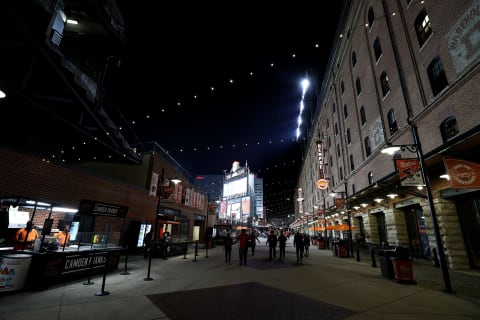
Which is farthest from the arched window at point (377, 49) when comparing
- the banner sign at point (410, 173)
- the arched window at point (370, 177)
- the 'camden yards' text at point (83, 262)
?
the 'camden yards' text at point (83, 262)

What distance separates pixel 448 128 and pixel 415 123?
278 cm

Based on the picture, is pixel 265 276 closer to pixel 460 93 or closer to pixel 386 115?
pixel 460 93

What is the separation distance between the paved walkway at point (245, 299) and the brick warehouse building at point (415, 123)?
2.14m

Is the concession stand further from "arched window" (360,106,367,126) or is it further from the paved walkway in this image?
"arched window" (360,106,367,126)

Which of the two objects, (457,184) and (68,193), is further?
(68,193)

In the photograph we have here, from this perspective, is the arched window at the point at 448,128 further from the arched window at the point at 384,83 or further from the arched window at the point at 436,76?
the arched window at the point at 384,83

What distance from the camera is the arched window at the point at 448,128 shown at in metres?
11.5

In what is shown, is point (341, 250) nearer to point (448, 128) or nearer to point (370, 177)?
point (370, 177)

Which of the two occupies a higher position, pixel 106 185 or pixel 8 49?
pixel 8 49

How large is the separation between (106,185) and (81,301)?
10.3 metres

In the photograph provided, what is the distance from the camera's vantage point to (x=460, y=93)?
10852 millimetres

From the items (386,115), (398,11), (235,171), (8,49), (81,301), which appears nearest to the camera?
(81,301)

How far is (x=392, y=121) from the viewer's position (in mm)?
18188

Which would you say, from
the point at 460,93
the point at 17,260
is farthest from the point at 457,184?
the point at 17,260
